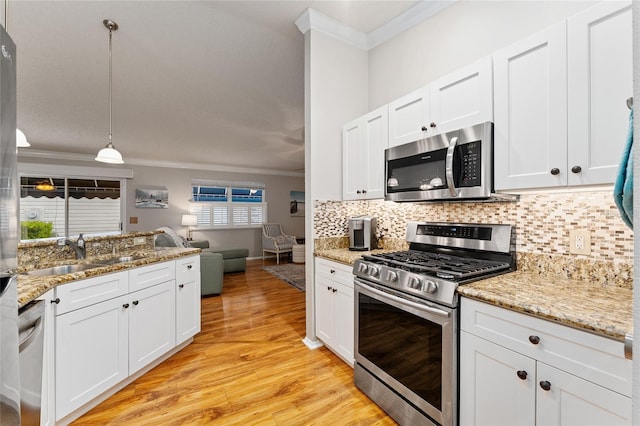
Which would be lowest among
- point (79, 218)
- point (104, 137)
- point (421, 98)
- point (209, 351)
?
point (209, 351)

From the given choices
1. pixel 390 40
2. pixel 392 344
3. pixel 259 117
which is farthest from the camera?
pixel 259 117

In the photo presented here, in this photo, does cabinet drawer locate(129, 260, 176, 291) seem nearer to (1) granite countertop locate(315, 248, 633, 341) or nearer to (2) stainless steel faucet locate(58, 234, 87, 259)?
(2) stainless steel faucet locate(58, 234, 87, 259)

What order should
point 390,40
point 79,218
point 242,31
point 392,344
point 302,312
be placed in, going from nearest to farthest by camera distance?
point 392,344, point 242,31, point 390,40, point 302,312, point 79,218

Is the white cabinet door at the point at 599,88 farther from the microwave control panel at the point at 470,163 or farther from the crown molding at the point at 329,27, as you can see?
the crown molding at the point at 329,27

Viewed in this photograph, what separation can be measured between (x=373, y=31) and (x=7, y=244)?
3.00m

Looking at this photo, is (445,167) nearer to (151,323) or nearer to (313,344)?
(313,344)

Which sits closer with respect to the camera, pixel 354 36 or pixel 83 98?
pixel 354 36

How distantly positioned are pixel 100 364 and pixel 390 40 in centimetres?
343

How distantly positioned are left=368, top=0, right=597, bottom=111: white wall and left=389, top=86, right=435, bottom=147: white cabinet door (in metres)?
0.45

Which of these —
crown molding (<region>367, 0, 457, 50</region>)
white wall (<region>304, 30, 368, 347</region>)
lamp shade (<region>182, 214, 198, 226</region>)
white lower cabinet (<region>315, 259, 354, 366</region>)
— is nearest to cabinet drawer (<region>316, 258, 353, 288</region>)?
white lower cabinet (<region>315, 259, 354, 366</region>)

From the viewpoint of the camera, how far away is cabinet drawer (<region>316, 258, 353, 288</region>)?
2.03 metres

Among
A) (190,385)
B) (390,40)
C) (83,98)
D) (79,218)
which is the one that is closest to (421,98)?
(390,40)

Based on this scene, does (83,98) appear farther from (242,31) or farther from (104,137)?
(242,31)

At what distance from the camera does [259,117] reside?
4.17 metres
